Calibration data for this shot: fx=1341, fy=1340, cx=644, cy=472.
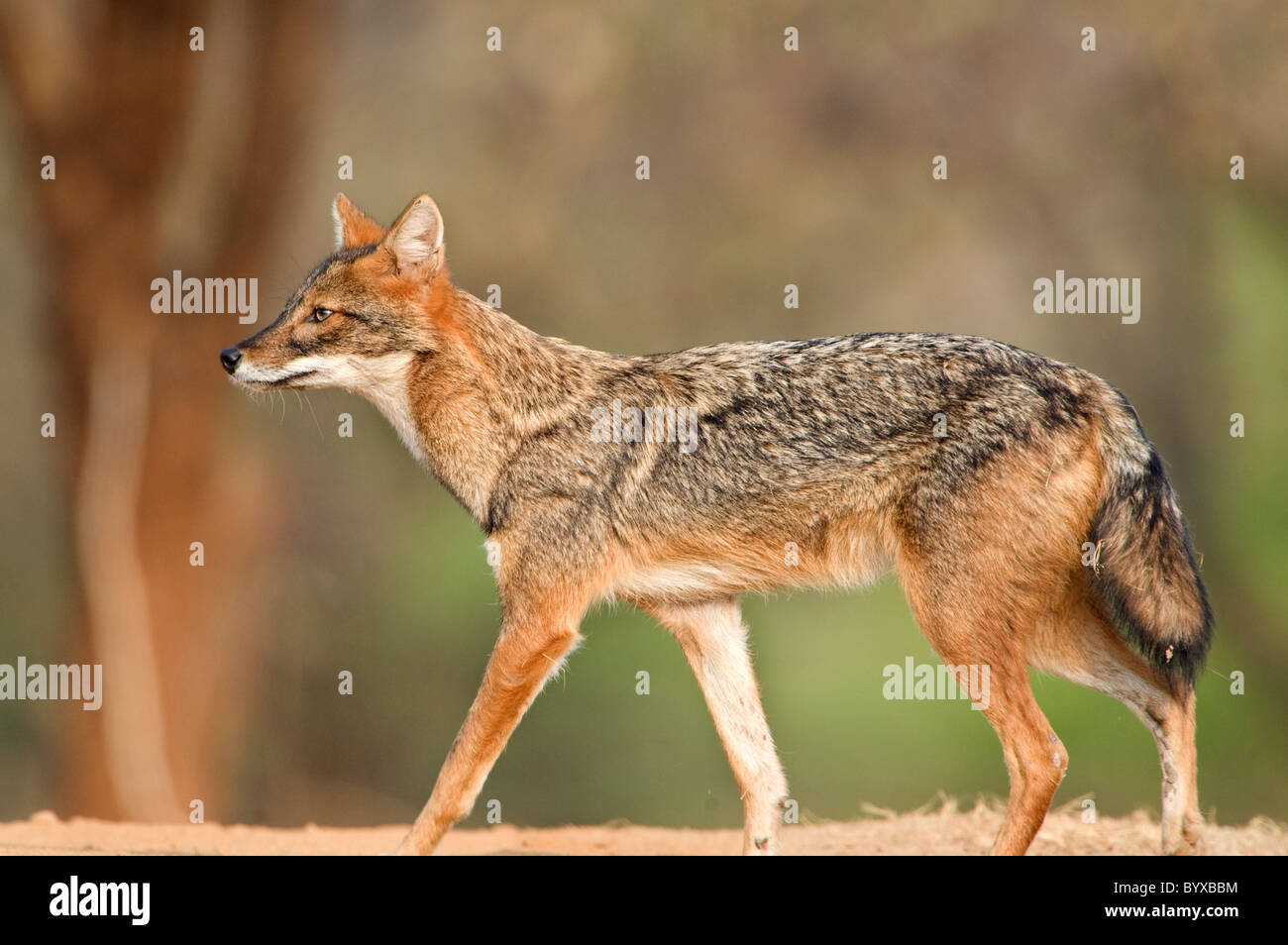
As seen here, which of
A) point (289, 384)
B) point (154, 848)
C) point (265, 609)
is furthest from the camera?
point (265, 609)

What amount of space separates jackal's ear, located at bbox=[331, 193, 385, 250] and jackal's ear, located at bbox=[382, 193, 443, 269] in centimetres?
40

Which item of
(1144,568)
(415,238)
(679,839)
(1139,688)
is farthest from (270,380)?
(1139,688)

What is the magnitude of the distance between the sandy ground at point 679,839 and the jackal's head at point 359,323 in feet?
8.81

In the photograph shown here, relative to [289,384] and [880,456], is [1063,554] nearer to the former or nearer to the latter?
[880,456]

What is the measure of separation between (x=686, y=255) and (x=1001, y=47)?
14.1 feet

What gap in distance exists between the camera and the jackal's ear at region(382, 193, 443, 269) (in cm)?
720

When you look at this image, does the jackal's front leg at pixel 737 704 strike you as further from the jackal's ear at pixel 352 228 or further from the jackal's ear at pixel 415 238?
the jackal's ear at pixel 352 228

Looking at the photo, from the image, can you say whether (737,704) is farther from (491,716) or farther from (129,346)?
(129,346)

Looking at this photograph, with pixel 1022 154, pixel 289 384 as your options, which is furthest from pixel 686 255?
pixel 289 384

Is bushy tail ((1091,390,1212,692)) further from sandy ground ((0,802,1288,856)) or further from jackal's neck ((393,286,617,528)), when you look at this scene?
jackal's neck ((393,286,617,528))

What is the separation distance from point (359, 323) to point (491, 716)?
2.24 metres

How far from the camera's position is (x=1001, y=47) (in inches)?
605

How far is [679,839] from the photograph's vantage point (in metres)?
9.16

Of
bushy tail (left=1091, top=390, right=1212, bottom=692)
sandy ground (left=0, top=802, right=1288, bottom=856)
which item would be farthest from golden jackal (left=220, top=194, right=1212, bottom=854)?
sandy ground (left=0, top=802, right=1288, bottom=856)
